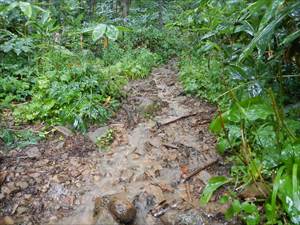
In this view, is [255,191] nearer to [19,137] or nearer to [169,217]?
[169,217]

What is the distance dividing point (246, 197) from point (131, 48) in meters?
6.25

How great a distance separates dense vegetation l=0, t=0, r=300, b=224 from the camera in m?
2.34

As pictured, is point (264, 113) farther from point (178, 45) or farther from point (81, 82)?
point (178, 45)

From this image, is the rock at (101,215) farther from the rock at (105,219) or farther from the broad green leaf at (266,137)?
the broad green leaf at (266,137)

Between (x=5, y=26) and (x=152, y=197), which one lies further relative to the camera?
(x=5, y=26)

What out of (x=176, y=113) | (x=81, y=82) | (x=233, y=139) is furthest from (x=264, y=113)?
(x=81, y=82)

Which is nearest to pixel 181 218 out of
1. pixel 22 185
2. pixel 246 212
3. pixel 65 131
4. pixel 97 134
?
pixel 246 212

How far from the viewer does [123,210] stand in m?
2.75

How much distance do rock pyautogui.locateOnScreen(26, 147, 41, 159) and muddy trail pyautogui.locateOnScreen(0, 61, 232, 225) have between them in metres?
0.01

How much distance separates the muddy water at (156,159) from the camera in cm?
291

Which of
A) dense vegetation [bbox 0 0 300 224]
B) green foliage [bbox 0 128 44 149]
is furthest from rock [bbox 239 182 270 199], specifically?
green foliage [bbox 0 128 44 149]

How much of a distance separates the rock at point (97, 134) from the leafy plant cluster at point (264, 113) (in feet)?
5.17

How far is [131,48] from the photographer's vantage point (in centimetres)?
831

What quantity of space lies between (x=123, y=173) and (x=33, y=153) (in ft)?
3.84
